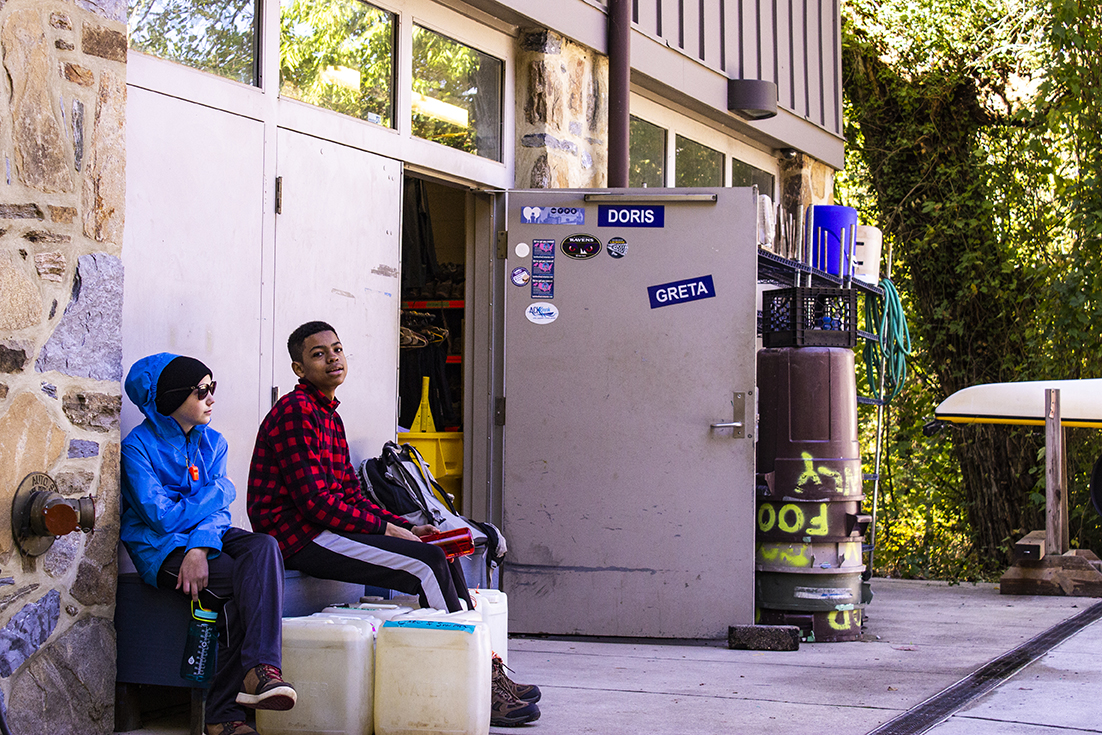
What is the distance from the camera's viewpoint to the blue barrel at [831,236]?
727cm

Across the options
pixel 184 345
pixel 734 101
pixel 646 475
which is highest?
pixel 734 101

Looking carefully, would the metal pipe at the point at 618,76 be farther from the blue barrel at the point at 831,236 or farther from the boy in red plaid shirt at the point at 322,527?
the boy in red plaid shirt at the point at 322,527

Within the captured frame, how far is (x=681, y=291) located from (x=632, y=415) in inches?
25.3

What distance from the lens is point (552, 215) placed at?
6387mm

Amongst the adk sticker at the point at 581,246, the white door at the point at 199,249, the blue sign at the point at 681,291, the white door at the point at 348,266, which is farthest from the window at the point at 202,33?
the blue sign at the point at 681,291

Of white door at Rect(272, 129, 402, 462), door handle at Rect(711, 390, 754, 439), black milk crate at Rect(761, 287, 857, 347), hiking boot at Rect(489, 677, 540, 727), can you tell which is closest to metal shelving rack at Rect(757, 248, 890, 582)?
black milk crate at Rect(761, 287, 857, 347)

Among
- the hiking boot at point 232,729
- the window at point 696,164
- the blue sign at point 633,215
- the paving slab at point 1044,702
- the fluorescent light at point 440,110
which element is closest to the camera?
the hiking boot at point 232,729

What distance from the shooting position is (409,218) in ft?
24.2

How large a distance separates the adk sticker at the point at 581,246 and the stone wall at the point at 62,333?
8.49 ft

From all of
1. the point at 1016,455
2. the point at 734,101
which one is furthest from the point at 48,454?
the point at 1016,455

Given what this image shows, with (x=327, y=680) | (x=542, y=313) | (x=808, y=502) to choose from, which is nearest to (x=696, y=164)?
(x=542, y=313)

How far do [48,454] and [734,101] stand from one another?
5739 mm

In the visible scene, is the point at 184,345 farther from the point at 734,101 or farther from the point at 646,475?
the point at 734,101

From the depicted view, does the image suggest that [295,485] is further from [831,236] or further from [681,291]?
[831,236]
